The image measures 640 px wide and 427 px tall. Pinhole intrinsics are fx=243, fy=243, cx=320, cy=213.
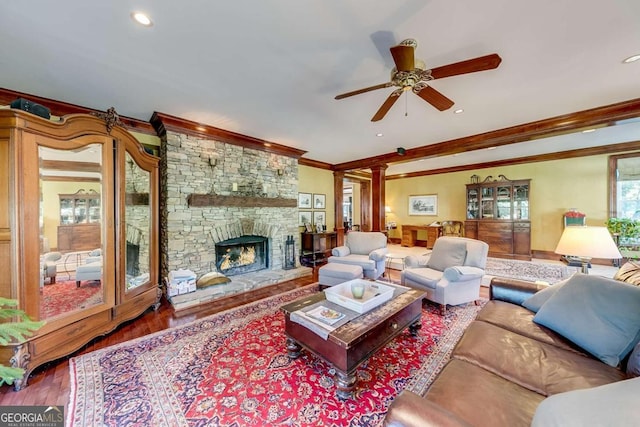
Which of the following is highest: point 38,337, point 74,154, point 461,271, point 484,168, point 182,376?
point 484,168

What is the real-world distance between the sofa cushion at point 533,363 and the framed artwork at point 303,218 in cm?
471

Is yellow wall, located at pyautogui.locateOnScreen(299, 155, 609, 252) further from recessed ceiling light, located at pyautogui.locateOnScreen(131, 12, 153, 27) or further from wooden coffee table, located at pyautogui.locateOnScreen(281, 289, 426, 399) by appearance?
recessed ceiling light, located at pyautogui.locateOnScreen(131, 12, 153, 27)

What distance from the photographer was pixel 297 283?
431cm

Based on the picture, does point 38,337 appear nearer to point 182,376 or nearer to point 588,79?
point 182,376

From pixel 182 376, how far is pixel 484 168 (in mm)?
7947

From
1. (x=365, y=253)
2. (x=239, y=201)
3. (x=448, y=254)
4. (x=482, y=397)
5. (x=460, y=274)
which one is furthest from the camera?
(x=365, y=253)

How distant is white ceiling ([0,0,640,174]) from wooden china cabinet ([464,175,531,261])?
3.44 metres

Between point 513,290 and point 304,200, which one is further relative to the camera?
point 304,200

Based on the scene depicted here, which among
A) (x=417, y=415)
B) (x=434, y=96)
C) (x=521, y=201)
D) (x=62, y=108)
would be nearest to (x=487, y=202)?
(x=521, y=201)

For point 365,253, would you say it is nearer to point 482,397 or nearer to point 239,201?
point 239,201

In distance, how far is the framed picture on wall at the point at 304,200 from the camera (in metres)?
6.09

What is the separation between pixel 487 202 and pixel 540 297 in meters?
5.41

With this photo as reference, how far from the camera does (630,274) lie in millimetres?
1737

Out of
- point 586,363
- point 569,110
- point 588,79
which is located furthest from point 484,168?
point 586,363
